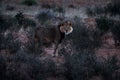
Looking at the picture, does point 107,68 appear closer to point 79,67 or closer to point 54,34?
point 79,67

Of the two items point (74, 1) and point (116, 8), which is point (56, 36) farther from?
point (74, 1)

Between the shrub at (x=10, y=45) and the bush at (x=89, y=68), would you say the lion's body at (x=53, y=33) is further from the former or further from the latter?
the bush at (x=89, y=68)

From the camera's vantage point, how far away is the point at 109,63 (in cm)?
973

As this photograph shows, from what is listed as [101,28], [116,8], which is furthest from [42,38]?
[116,8]

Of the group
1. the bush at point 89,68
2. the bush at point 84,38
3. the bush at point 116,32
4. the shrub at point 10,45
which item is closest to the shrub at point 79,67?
the bush at point 89,68

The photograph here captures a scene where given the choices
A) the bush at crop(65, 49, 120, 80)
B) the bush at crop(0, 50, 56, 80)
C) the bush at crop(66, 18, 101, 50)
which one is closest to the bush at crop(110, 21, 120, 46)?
the bush at crop(66, 18, 101, 50)

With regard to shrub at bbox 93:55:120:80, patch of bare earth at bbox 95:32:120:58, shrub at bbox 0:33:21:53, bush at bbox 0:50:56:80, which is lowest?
patch of bare earth at bbox 95:32:120:58

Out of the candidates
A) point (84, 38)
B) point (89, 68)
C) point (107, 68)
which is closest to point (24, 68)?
point (89, 68)

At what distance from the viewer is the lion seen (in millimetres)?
11711

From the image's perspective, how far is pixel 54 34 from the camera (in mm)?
11742

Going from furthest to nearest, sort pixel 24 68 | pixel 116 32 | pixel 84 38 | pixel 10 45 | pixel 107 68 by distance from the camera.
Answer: pixel 116 32, pixel 84 38, pixel 10 45, pixel 107 68, pixel 24 68

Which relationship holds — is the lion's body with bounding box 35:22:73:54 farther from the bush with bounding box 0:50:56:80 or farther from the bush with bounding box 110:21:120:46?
the bush with bounding box 110:21:120:46

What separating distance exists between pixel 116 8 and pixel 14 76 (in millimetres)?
17466

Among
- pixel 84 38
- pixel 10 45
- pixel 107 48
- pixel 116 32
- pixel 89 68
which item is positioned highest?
pixel 89 68
